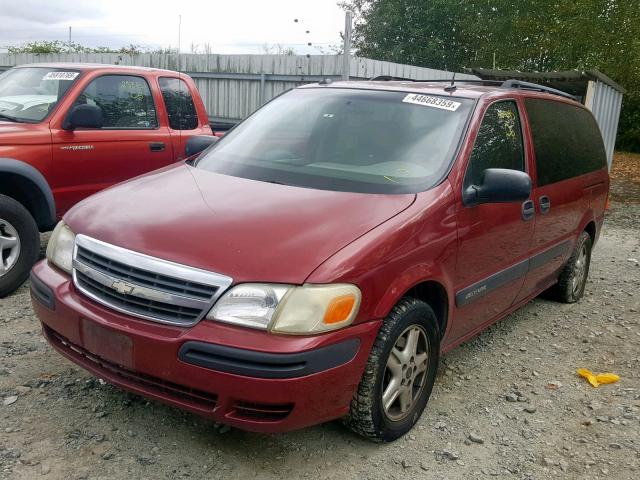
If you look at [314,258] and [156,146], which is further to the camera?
[156,146]

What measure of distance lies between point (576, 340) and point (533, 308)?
0.69 m

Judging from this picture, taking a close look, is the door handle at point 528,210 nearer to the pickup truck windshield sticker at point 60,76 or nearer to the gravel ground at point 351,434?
the gravel ground at point 351,434

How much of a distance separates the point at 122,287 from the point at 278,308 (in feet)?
2.32

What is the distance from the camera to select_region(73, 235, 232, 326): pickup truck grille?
2.54 metres

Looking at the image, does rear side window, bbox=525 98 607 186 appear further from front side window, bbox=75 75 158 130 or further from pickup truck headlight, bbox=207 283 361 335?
front side window, bbox=75 75 158 130

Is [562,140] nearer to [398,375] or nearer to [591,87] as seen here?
[398,375]

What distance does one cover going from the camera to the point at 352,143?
366cm

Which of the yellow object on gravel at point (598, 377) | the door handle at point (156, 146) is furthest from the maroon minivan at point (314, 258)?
the door handle at point (156, 146)

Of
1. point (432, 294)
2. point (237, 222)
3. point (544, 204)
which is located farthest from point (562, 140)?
point (237, 222)

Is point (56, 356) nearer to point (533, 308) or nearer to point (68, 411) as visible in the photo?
point (68, 411)

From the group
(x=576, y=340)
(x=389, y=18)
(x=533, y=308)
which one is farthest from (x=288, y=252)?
(x=389, y=18)

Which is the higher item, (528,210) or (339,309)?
(528,210)

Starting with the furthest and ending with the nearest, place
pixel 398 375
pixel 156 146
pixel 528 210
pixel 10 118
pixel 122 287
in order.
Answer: pixel 156 146, pixel 10 118, pixel 528 210, pixel 398 375, pixel 122 287

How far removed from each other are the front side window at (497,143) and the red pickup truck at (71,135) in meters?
3.26
